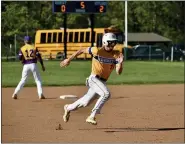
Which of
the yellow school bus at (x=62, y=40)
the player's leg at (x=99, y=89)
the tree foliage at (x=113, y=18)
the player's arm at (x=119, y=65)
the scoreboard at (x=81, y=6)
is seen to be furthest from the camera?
the tree foliage at (x=113, y=18)

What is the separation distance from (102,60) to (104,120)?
1.97m

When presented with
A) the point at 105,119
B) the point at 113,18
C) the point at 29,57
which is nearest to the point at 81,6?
the point at 29,57

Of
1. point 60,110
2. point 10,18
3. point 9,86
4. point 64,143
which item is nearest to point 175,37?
point 10,18

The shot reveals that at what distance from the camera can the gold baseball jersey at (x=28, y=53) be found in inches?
656

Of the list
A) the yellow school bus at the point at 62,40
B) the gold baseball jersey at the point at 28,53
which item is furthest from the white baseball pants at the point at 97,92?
the yellow school bus at the point at 62,40

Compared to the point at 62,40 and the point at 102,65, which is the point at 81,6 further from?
the point at 102,65

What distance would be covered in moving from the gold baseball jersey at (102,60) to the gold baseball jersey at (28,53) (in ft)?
20.4

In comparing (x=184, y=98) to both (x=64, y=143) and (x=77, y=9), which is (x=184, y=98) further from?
(x=77, y=9)

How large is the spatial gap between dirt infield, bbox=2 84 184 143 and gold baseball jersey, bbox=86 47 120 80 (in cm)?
104

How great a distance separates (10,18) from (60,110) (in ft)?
166

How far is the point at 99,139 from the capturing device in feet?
30.4

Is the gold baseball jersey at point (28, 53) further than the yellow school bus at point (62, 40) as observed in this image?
No

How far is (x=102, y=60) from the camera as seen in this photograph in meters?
→ 10.6

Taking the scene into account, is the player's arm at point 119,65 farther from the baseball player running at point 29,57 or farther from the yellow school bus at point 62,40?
the yellow school bus at point 62,40
